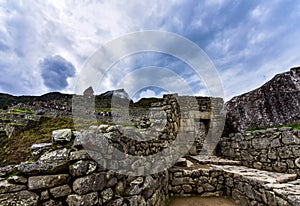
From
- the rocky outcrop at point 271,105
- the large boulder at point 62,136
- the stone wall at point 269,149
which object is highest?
the rocky outcrop at point 271,105

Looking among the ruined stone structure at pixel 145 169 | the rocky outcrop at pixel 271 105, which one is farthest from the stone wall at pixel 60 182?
the rocky outcrop at pixel 271 105

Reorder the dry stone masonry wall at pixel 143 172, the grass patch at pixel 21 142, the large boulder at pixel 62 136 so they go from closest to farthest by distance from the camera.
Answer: the dry stone masonry wall at pixel 143 172 < the large boulder at pixel 62 136 < the grass patch at pixel 21 142

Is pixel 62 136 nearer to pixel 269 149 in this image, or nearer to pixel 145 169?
pixel 145 169

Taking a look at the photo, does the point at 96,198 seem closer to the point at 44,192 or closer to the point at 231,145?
the point at 44,192

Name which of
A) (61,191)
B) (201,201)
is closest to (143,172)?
(61,191)

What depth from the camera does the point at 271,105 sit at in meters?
6.32

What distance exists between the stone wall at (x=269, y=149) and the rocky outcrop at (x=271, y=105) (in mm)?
722

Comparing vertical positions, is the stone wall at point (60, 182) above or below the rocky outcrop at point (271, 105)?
below

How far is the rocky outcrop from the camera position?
5.80m

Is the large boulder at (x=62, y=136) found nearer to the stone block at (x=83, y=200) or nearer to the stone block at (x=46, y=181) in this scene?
the stone block at (x=46, y=181)

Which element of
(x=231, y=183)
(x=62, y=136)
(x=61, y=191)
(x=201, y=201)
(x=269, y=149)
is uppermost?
(x=62, y=136)

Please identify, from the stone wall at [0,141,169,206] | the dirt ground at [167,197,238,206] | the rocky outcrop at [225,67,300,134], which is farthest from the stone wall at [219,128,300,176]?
the stone wall at [0,141,169,206]

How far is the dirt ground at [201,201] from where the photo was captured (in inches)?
186

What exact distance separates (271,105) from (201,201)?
4448mm
